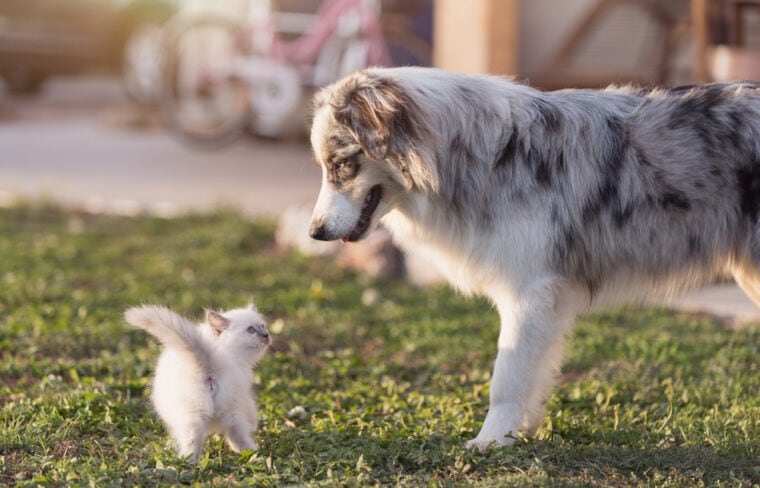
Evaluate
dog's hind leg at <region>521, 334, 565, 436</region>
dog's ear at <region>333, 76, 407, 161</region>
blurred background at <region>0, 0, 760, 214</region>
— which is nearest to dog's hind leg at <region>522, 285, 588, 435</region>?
dog's hind leg at <region>521, 334, 565, 436</region>

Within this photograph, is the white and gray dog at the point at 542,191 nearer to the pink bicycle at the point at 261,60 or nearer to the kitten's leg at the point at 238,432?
the kitten's leg at the point at 238,432

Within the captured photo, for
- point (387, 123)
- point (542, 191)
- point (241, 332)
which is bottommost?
point (241, 332)

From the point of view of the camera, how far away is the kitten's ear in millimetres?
4426

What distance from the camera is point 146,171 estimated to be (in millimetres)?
11328

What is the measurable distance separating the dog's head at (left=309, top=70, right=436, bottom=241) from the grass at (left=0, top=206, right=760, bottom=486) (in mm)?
909

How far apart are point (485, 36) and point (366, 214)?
11.3 ft

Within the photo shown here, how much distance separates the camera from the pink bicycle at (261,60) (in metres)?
11.5

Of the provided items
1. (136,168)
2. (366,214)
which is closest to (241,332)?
(366,214)

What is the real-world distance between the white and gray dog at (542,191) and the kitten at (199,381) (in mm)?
607

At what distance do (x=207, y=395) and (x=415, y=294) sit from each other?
3444 millimetres

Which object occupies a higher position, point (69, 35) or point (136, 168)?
point (69, 35)

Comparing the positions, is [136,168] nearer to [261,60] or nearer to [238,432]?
[261,60]

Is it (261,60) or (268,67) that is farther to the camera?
(261,60)

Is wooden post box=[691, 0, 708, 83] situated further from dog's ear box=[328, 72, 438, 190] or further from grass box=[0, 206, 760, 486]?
dog's ear box=[328, 72, 438, 190]
